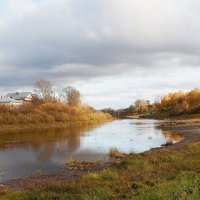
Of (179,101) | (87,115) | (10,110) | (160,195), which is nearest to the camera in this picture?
(160,195)

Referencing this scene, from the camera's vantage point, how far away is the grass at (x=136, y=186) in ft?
38.7

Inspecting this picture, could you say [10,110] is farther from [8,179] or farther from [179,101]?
[179,101]

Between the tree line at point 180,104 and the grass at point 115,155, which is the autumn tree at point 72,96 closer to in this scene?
the tree line at point 180,104

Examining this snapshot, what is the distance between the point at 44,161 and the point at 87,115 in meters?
67.6

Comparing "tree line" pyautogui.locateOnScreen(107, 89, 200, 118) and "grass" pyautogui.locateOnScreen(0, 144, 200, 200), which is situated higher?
"tree line" pyautogui.locateOnScreen(107, 89, 200, 118)

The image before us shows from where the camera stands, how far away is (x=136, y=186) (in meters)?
14.7

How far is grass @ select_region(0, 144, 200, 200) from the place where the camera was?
38.7 ft

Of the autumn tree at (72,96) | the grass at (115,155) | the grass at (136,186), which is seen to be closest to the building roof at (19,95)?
the autumn tree at (72,96)

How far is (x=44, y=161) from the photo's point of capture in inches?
1146

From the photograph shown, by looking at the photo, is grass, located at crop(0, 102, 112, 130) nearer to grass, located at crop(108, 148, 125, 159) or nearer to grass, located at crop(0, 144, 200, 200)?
grass, located at crop(108, 148, 125, 159)

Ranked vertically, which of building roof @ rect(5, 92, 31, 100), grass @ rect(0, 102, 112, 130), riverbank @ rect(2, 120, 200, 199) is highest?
building roof @ rect(5, 92, 31, 100)

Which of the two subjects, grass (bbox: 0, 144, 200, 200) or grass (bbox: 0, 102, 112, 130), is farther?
grass (bbox: 0, 102, 112, 130)

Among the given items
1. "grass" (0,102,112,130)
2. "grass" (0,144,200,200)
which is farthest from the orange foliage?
"grass" (0,144,200,200)

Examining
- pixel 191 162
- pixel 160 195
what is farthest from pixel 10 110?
pixel 160 195
